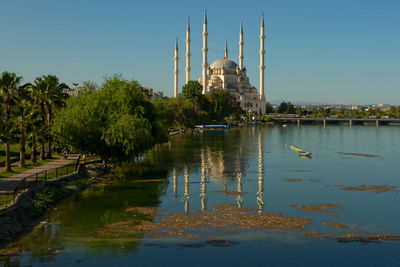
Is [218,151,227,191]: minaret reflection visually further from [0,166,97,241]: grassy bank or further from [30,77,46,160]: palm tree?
[30,77,46,160]: palm tree

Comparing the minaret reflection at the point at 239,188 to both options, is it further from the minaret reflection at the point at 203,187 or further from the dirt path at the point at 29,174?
the dirt path at the point at 29,174

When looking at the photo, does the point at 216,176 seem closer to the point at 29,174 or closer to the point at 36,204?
the point at 29,174

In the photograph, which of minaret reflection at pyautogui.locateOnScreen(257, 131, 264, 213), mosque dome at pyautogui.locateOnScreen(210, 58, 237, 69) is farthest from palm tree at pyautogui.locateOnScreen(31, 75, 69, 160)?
mosque dome at pyautogui.locateOnScreen(210, 58, 237, 69)

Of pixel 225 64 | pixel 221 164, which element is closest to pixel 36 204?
pixel 221 164

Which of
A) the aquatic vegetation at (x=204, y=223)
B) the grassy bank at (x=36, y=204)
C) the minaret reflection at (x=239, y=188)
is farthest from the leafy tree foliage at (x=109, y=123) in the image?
the aquatic vegetation at (x=204, y=223)

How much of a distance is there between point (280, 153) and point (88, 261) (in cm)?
4710

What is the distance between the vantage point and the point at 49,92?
139 feet

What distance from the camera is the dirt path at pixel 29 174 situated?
28.4 metres

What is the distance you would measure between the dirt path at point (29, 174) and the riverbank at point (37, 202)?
1427 millimetres

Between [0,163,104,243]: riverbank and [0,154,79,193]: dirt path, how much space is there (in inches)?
56.2

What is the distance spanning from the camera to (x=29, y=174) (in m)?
33.3

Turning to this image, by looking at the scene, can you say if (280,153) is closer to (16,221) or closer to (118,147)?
(118,147)

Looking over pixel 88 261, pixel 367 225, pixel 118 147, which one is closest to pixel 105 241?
pixel 88 261

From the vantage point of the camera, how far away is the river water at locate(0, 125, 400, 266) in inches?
816
